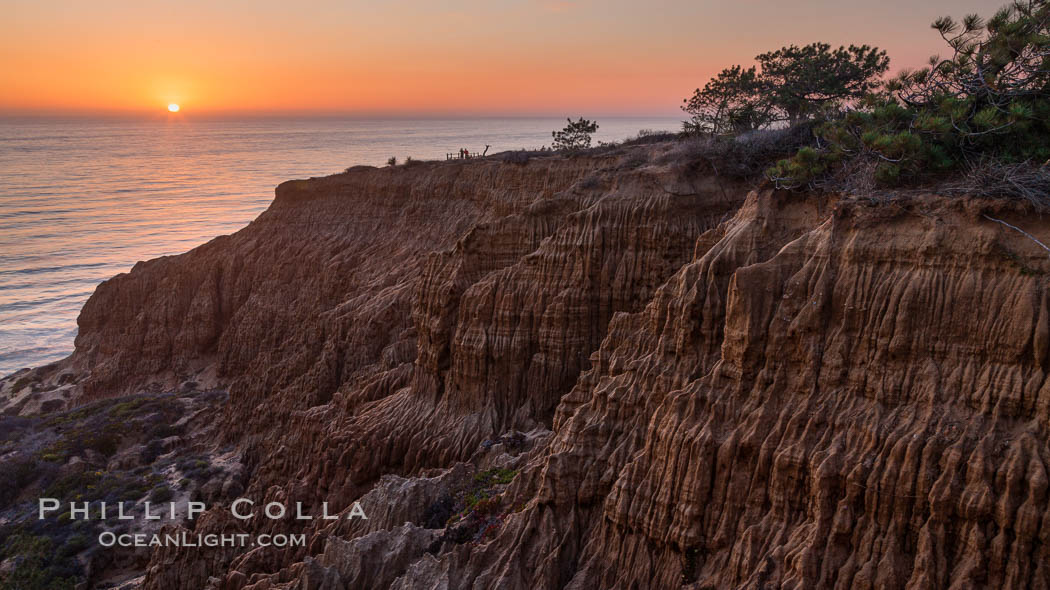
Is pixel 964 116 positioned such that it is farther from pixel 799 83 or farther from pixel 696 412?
pixel 799 83

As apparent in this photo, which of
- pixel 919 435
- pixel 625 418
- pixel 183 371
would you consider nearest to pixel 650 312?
pixel 625 418

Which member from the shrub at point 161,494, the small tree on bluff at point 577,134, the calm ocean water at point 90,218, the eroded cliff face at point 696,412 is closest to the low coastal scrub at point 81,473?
the shrub at point 161,494

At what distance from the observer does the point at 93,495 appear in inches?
1196

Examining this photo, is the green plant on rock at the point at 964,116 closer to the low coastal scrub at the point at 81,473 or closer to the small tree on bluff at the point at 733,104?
the small tree on bluff at the point at 733,104

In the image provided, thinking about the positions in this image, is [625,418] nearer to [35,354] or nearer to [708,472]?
[708,472]

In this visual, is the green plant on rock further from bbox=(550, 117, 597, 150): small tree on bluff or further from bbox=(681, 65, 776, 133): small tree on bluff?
bbox=(550, 117, 597, 150): small tree on bluff

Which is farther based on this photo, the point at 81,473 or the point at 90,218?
the point at 90,218

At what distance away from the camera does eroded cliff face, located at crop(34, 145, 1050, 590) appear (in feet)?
38.4

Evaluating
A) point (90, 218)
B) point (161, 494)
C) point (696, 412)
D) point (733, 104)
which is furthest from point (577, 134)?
point (90, 218)

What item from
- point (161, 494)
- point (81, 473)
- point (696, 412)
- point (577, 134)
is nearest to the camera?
point (696, 412)

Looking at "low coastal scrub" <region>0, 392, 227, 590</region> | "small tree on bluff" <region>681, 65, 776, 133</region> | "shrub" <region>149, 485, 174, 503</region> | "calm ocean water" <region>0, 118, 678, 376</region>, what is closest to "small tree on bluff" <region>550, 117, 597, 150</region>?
"small tree on bluff" <region>681, 65, 776, 133</region>

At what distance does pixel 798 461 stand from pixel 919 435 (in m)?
2.08

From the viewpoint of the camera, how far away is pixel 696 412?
47.9ft

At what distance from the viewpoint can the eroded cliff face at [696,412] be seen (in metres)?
11.7
